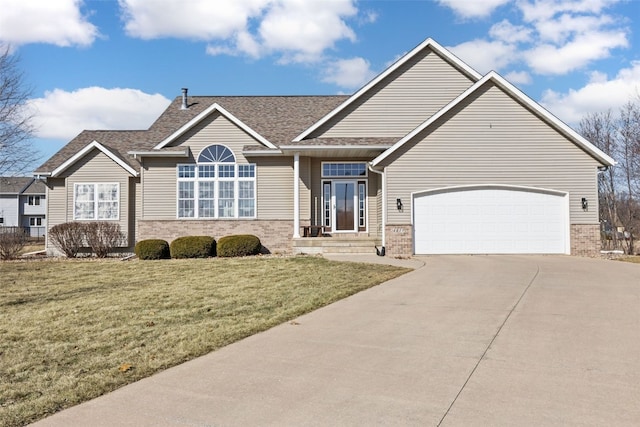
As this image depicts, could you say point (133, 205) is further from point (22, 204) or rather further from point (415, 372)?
point (22, 204)

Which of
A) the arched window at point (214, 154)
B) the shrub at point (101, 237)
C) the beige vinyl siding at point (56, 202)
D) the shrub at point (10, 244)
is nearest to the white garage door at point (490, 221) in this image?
the arched window at point (214, 154)

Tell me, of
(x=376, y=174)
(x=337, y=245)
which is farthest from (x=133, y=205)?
(x=376, y=174)

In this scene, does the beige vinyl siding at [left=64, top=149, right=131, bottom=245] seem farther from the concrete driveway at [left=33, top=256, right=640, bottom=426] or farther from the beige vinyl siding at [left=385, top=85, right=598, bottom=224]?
the concrete driveway at [left=33, top=256, right=640, bottom=426]

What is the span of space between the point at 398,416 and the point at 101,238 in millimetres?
17276

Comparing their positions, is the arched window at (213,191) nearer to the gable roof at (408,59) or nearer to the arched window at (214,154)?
the arched window at (214,154)

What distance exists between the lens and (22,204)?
62.1m

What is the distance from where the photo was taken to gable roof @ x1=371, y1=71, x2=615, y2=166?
1658 centimetres

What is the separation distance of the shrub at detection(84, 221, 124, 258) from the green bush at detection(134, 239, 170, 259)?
1.76 m

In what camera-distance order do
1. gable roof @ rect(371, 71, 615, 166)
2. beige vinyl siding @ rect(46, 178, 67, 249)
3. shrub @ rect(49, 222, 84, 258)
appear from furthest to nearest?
beige vinyl siding @ rect(46, 178, 67, 249) < shrub @ rect(49, 222, 84, 258) < gable roof @ rect(371, 71, 615, 166)

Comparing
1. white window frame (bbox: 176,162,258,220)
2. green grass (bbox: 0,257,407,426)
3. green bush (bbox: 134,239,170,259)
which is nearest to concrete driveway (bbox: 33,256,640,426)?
green grass (bbox: 0,257,407,426)

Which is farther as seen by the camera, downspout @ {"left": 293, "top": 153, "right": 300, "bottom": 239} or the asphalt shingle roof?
the asphalt shingle roof

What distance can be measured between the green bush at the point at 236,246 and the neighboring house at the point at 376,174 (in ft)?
4.41

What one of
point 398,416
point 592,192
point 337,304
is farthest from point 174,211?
point 398,416

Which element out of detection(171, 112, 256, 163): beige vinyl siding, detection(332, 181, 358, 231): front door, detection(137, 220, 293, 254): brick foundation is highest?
detection(171, 112, 256, 163): beige vinyl siding
